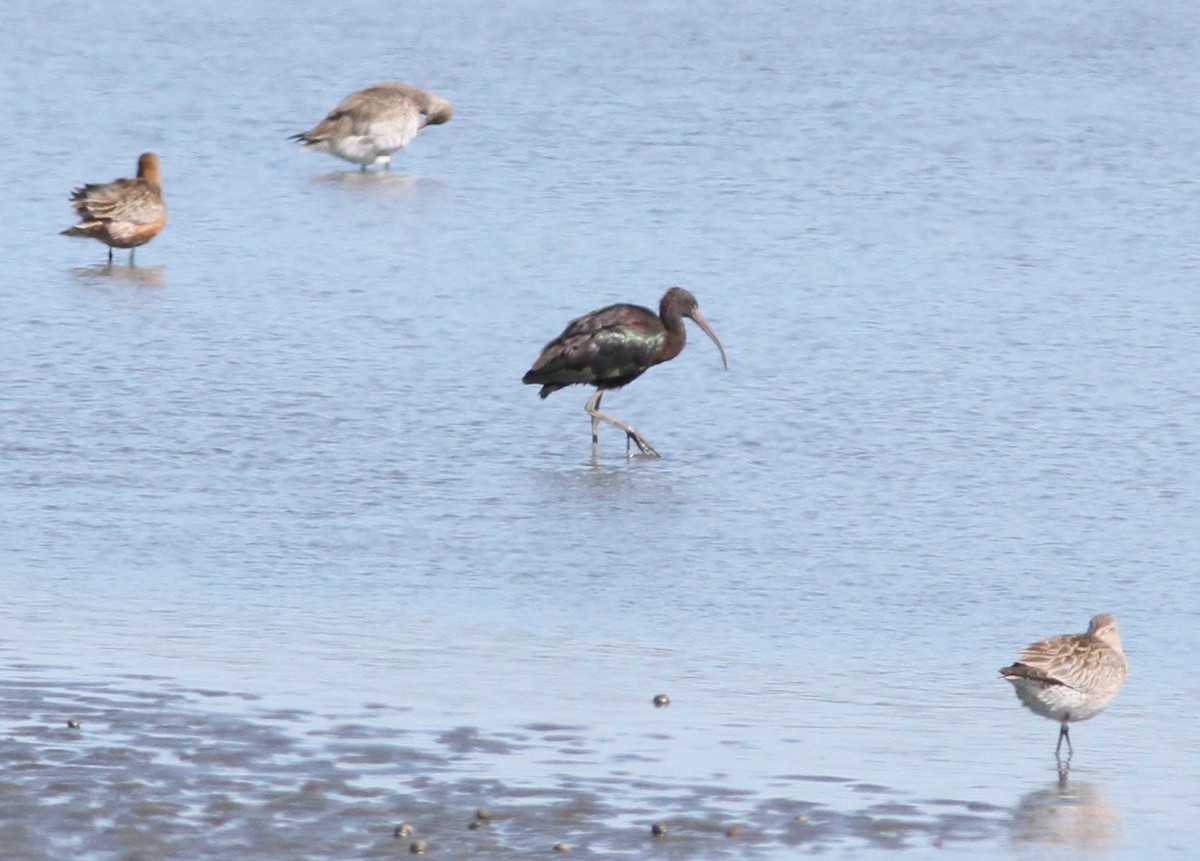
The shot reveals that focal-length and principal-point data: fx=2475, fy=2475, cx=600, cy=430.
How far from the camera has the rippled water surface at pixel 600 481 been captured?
807 cm

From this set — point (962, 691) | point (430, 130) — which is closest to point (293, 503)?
point (962, 691)

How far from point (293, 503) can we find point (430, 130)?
15.8m

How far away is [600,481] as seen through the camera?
44.7 ft

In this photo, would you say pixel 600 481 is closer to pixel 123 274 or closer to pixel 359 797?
pixel 359 797

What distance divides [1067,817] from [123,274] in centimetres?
1254

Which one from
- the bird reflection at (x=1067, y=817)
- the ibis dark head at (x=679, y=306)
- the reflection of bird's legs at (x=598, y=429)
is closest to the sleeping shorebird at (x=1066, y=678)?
the bird reflection at (x=1067, y=817)

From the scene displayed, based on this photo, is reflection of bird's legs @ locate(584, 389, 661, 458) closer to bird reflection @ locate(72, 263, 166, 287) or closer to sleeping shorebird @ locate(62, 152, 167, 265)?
bird reflection @ locate(72, 263, 166, 287)

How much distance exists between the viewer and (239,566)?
11.1 meters

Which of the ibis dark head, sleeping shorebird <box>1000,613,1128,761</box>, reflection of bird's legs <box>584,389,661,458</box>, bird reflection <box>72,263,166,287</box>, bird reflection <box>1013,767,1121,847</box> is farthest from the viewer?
bird reflection <box>72,263,166,287</box>

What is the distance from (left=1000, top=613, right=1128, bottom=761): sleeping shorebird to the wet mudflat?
50cm

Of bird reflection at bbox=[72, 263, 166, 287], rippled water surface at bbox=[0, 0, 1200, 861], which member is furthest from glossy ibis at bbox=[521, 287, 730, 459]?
bird reflection at bbox=[72, 263, 166, 287]

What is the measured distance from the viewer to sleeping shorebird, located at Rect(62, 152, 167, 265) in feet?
63.4

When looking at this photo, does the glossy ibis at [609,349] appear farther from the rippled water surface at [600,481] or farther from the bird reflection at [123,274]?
the bird reflection at [123,274]

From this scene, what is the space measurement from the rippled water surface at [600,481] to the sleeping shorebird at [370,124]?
0.35 m
